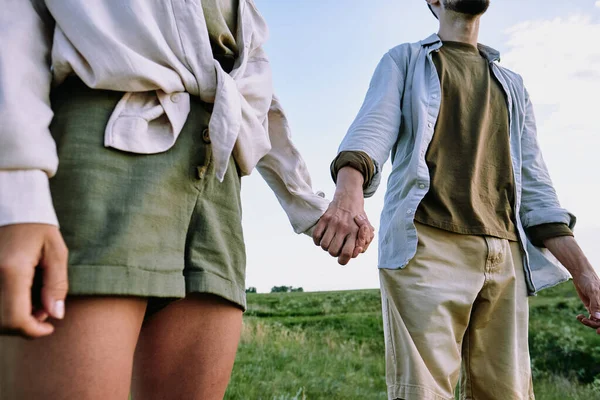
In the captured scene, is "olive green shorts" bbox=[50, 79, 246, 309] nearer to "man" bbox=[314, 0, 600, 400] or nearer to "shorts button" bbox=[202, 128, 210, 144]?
"shorts button" bbox=[202, 128, 210, 144]

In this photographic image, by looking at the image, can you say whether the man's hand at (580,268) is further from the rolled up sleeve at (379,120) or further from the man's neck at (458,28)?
the man's neck at (458,28)

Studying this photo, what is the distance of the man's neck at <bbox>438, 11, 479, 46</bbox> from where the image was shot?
8.97 ft

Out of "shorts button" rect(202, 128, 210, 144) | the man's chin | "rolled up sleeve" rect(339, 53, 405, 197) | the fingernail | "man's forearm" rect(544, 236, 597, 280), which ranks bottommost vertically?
"man's forearm" rect(544, 236, 597, 280)

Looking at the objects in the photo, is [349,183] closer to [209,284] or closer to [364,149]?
[364,149]

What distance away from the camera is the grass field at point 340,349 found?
480 cm

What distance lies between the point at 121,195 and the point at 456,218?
1.50 metres

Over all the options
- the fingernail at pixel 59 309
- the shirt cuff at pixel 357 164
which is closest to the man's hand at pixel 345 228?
the shirt cuff at pixel 357 164

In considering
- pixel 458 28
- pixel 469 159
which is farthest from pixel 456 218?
pixel 458 28

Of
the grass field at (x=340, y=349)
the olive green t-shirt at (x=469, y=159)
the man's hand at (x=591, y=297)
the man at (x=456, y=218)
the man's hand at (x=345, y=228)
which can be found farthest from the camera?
the grass field at (x=340, y=349)

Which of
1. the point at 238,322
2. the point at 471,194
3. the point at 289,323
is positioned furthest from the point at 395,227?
the point at 289,323

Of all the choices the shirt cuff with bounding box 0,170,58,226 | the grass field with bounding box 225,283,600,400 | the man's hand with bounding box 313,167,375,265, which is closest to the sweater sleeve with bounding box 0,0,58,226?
the shirt cuff with bounding box 0,170,58,226

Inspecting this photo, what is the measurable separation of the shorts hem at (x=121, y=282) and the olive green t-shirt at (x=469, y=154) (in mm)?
1326

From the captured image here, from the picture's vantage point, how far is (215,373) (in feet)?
4.21

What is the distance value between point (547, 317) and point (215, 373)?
682cm
